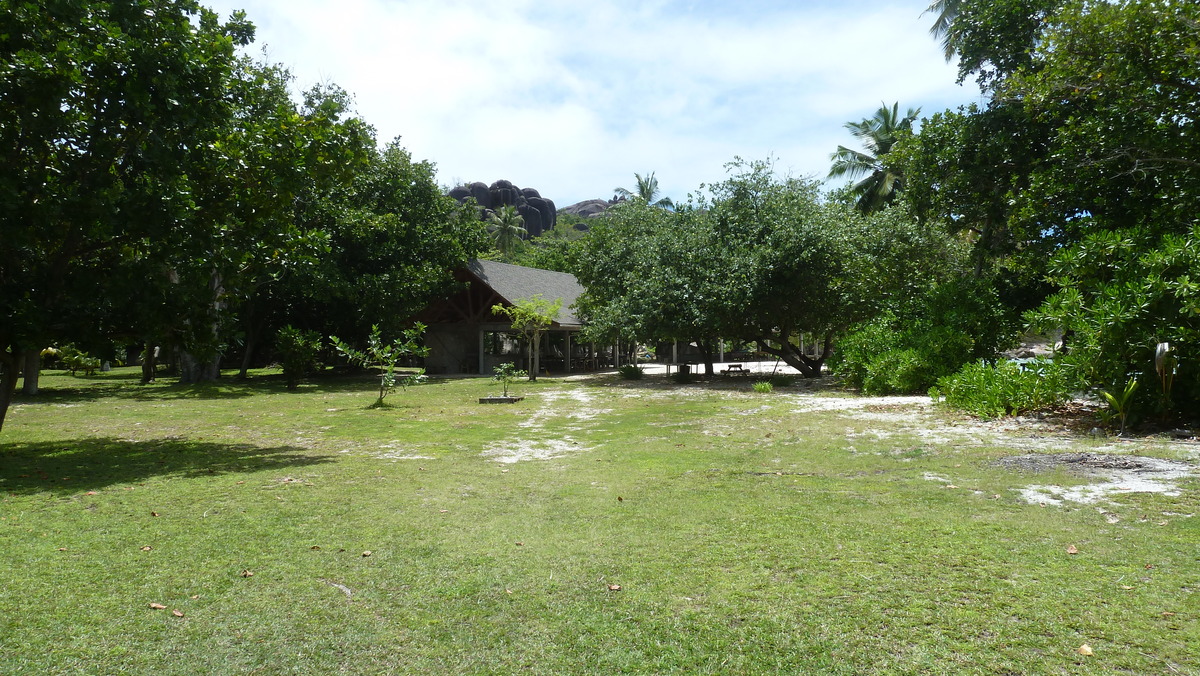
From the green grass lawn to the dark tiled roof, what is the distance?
19483 millimetres

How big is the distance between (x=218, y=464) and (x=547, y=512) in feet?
15.0

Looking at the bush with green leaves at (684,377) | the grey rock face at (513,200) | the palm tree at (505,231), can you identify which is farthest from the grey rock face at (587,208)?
the bush with green leaves at (684,377)

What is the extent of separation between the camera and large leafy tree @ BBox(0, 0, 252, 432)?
7051 mm

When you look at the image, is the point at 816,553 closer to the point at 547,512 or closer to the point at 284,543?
the point at 547,512

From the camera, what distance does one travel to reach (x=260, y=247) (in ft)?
28.8

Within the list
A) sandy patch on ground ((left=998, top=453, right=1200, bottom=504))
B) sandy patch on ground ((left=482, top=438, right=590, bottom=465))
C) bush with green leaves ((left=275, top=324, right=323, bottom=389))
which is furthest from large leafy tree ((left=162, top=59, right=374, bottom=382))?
bush with green leaves ((left=275, top=324, right=323, bottom=389))

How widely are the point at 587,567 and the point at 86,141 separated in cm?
770

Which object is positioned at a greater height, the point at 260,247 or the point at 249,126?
the point at 249,126

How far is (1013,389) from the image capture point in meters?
10.1

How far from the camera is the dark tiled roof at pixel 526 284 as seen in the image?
90.4ft

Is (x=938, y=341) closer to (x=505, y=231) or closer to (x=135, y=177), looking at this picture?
(x=135, y=177)

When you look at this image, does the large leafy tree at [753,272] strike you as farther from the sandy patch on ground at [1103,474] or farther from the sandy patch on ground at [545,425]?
the sandy patch on ground at [1103,474]

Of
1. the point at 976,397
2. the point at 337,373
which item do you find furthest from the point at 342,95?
the point at 976,397

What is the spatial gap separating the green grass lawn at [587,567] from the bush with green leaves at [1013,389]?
2.58 meters
